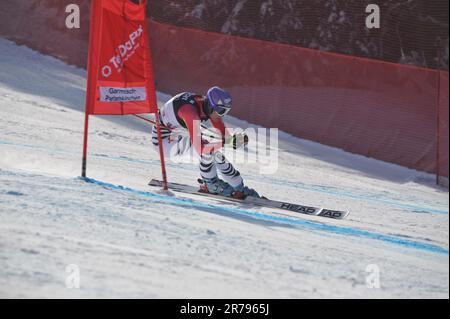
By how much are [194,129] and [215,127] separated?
0.37 meters

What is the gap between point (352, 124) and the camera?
13984mm

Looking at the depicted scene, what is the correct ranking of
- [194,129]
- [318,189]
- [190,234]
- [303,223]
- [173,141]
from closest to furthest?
1. [190,234]
2. [303,223]
3. [194,129]
4. [173,141]
5. [318,189]

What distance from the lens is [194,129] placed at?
8328 millimetres

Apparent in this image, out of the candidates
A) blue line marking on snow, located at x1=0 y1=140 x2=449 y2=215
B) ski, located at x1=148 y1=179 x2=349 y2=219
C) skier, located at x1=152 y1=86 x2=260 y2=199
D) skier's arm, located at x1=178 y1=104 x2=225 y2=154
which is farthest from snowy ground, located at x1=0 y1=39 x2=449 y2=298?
skier's arm, located at x1=178 y1=104 x2=225 y2=154

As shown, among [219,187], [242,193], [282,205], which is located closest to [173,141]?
[219,187]

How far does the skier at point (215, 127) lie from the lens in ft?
27.5

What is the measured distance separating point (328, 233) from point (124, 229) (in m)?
1.96

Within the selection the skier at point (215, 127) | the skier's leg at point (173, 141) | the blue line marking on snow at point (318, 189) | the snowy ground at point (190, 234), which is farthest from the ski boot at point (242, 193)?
the blue line marking on snow at point (318, 189)

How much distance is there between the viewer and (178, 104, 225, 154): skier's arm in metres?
8.32

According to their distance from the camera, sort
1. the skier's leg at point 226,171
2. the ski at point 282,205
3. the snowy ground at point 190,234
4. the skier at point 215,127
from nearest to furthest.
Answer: the snowy ground at point 190,234
the ski at point 282,205
the skier at point 215,127
the skier's leg at point 226,171

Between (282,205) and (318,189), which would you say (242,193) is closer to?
(282,205)

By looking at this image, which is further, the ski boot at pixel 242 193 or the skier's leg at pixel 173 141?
the skier's leg at pixel 173 141

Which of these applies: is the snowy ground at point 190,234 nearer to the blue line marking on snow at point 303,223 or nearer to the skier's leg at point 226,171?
the blue line marking on snow at point 303,223

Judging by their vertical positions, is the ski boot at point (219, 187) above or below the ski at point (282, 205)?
above
